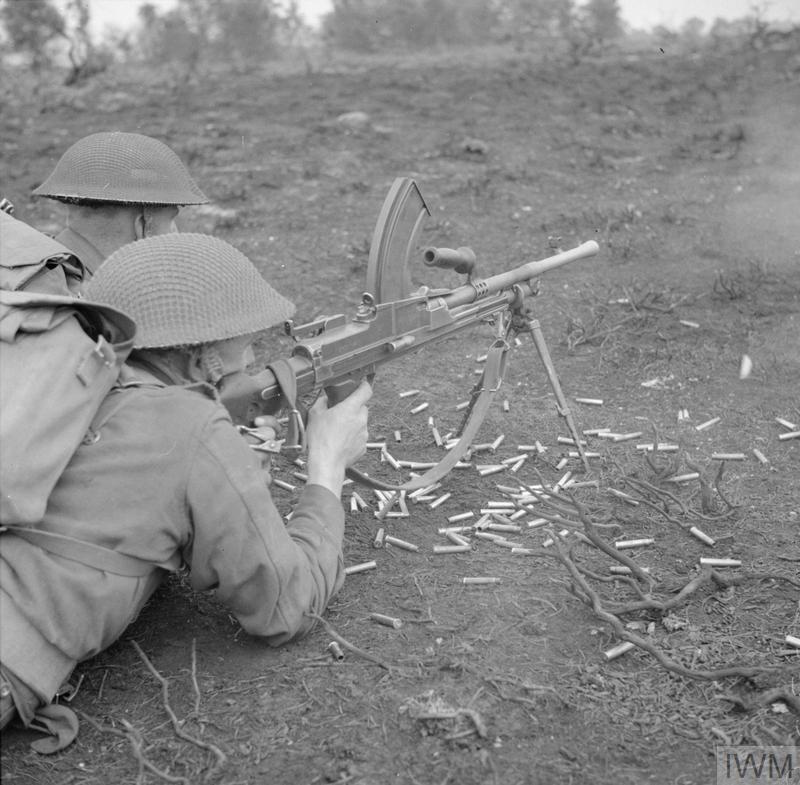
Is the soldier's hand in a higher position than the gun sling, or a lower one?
higher

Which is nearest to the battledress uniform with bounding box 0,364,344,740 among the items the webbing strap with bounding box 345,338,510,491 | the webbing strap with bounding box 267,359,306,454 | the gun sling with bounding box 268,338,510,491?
the webbing strap with bounding box 267,359,306,454

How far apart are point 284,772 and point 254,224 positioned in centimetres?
645

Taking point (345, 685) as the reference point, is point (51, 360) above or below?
above

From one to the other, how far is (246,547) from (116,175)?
2.47 metres

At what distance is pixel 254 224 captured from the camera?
8.69 m

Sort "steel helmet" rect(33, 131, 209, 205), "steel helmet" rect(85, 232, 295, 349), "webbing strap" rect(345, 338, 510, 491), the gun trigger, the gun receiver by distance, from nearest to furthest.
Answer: "steel helmet" rect(85, 232, 295, 349) → the gun trigger → the gun receiver → "steel helmet" rect(33, 131, 209, 205) → "webbing strap" rect(345, 338, 510, 491)

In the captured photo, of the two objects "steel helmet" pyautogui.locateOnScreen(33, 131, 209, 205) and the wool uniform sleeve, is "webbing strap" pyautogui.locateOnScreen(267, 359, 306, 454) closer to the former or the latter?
the wool uniform sleeve

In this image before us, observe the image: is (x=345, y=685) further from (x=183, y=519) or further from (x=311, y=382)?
(x=311, y=382)

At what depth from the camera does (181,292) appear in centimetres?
306

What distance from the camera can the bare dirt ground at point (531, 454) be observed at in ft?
10.1

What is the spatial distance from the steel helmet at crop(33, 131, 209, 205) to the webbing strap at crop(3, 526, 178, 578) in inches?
88.7

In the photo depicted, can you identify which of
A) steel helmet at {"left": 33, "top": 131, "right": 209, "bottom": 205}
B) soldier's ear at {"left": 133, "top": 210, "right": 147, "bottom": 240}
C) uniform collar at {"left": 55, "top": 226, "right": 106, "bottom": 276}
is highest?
steel helmet at {"left": 33, "top": 131, "right": 209, "bottom": 205}

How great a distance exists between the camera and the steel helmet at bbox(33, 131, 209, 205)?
4605 mm

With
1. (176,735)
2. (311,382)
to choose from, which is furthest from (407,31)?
(176,735)
